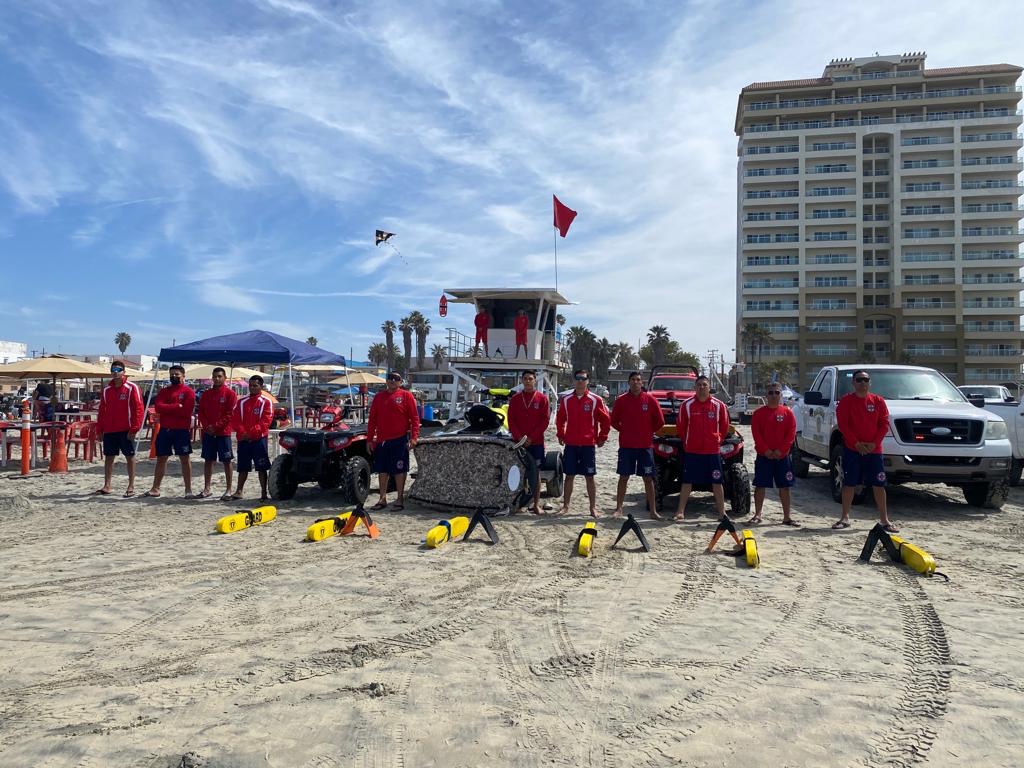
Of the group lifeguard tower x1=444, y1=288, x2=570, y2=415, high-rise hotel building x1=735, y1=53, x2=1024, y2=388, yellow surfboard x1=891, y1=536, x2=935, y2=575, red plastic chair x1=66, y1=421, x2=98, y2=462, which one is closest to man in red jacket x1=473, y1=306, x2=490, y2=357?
lifeguard tower x1=444, y1=288, x2=570, y2=415

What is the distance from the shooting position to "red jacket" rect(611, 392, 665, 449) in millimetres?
8477

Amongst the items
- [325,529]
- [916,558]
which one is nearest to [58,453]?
[325,529]

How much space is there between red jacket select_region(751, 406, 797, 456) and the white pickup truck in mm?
1498

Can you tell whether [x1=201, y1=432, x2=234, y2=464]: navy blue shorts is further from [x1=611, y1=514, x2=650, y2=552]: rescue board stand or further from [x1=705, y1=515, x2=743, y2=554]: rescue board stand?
[x1=705, y1=515, x2=743, y2=554]: rescue board stand

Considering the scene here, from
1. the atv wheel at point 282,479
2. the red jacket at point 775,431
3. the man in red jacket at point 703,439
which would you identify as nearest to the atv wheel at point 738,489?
the man in red jacket at point 703,439

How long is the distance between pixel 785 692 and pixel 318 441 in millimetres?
6979

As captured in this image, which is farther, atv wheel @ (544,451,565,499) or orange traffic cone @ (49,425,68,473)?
orange traffic cone @ (49,425,68,473)

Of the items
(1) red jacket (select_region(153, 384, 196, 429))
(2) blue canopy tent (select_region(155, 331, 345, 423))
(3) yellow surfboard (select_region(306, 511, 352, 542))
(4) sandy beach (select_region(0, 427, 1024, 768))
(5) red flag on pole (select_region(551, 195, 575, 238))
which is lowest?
(4) sandy beach (select_region(0, 427, 1024, 768))

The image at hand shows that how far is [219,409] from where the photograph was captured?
9.46 meters

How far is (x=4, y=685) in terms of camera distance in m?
3.60

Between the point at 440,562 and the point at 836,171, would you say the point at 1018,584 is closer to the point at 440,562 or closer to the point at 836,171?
the point at 440,562

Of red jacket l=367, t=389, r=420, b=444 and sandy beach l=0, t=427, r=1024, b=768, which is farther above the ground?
red jacket l=367, t=389, r=420, b=444

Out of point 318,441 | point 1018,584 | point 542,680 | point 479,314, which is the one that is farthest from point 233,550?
point 479,314

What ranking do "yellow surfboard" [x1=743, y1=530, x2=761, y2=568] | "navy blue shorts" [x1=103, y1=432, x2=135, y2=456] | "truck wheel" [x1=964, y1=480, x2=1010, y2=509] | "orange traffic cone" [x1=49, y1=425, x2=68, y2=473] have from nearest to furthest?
"yellow surfboard" [x1=743, y1=530, x2=761, y2=568], "truck wheel" [x1=964, y1=480, x2=1010, y2=509], "navy blue shorts" [x1=103, y1=432, x2=135, y2=456], "orange traffic cone" [x1=49, y1=425, x2=68, y2=473]
